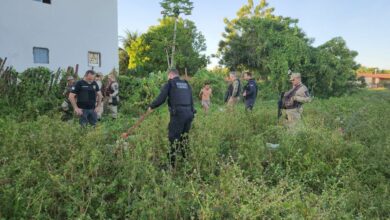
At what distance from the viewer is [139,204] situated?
11.2 feet

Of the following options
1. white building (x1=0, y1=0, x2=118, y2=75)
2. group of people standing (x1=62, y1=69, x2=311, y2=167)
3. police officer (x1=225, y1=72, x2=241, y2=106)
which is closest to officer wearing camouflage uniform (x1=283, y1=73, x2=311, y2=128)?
group of people standing (x1=62, y1=69, x2=311, y2=167)

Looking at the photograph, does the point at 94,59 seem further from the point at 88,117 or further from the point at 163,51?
the point at 163,51

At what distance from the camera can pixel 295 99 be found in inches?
287

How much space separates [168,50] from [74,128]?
126 ft

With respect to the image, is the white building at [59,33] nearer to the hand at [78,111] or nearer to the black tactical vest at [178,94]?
the hand at [78,111]

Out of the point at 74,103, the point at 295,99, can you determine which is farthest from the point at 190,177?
the point at 74,103

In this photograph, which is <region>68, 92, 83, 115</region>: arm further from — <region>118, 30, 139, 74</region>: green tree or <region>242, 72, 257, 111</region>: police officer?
<region>118, 30, 139, 74</region>: green tree

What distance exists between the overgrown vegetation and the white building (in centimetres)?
885

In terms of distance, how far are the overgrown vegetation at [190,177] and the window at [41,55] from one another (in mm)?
9187

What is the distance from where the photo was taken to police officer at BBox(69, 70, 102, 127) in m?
7.32

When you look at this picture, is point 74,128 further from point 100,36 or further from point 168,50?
point 168,50

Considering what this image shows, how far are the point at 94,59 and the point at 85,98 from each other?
32.4ft

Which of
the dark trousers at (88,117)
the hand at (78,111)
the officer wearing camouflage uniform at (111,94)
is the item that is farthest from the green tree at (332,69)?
the hand at (78,111)

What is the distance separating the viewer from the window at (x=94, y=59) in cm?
1643
